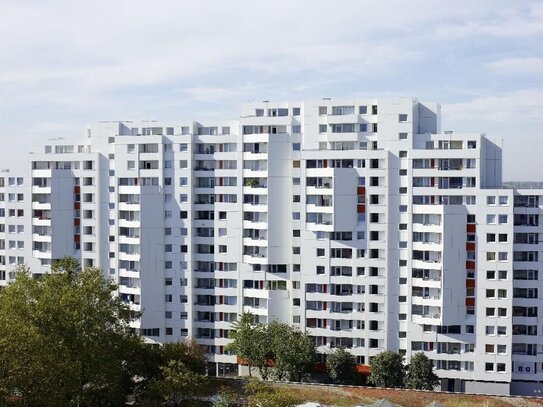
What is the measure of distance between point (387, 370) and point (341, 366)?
4.93 metres

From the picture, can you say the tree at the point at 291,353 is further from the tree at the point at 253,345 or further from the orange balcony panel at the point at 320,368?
the orange balcony panel at the point at 320,368

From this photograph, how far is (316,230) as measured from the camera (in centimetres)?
7906

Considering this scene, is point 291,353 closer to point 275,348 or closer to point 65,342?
point 275,348

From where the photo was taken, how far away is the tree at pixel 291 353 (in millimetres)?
74250

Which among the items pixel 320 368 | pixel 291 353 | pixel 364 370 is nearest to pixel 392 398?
pixel 364 370

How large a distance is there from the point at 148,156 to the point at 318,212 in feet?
72.2

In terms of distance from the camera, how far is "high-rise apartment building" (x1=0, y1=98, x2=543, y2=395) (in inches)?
2990

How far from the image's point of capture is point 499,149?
264 feet

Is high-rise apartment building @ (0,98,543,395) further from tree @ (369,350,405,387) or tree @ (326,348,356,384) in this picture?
tree @ (369,350,405,387)

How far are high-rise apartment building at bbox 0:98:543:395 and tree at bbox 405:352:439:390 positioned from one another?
3.52 m

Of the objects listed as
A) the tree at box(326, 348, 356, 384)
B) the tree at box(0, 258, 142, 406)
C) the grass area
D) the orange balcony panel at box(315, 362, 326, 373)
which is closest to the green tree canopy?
the tree at box(326, 348, 356, 384)

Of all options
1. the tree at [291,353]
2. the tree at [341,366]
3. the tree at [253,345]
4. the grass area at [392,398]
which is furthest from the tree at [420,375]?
the tree at [253,345]

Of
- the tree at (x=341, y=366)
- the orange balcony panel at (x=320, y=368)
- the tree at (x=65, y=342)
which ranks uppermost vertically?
the tree at (x=65, y=342)

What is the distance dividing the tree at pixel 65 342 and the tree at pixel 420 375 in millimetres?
28356
